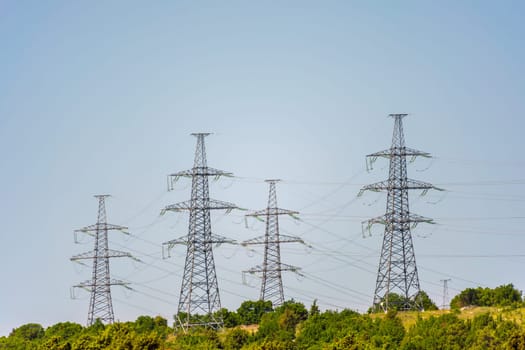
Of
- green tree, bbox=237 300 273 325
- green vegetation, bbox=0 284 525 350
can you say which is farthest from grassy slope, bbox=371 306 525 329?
green tree, bbox=237 300 273 325

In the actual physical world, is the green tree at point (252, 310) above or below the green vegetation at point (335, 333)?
above

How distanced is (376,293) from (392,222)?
10.6 metres

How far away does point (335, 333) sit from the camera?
145 meters

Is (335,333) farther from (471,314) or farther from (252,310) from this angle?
(252,310)

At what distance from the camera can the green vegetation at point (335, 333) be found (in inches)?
4958

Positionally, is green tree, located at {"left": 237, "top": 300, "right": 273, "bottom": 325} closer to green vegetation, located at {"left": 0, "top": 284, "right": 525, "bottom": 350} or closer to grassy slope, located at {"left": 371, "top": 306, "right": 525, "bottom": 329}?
green vegetation, located at {"left": 0, "top": 284, "right": 525, "bottom": 350}

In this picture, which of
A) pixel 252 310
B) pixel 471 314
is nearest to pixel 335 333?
pixel 471 314

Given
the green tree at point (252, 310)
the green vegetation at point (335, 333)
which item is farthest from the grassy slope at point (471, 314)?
the green tree at point (252, 310)

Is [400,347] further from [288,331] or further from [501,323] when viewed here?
[288,331]

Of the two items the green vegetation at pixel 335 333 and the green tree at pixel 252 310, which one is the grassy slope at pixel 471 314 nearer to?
the green vegetation at pixel 335 333

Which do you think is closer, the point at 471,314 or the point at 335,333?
the point at 335,333

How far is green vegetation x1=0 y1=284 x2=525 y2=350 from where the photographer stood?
4958 inches

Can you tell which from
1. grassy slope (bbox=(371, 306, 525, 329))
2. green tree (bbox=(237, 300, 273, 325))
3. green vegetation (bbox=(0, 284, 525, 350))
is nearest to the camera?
green vegetation (bbox=(0, 284, 525, 350))

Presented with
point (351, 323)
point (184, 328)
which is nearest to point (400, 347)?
point (351, 323)
